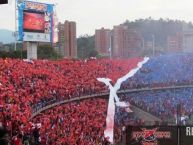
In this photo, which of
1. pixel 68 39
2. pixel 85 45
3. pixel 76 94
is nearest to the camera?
pixel 76 94

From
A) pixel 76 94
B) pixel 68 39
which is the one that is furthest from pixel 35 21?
pixel 68 39

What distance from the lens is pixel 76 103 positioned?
89.1 feet

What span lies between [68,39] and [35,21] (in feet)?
115

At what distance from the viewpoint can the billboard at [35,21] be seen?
99.6ft

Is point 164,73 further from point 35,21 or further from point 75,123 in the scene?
point 75,123

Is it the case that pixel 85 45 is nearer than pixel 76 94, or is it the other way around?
pixel 76 94

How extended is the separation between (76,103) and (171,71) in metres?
11.3

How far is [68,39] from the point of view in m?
66.3

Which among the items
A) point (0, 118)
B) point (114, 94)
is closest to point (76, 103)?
point (114, 94)

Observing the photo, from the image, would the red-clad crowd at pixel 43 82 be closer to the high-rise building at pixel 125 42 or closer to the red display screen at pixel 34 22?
the red display screen at pixel 34 22

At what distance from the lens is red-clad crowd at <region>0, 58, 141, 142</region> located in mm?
16691

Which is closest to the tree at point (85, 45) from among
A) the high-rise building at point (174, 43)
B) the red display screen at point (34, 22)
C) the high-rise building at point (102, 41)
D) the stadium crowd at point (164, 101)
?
the high-rise building at point (102, 41)

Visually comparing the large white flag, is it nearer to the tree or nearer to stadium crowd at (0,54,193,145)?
stadium crowd at (0,54,193,145)

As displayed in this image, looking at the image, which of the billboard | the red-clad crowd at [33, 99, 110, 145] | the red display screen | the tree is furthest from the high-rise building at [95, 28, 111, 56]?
the red-clad crowd at [33, 99, 110, 145]
